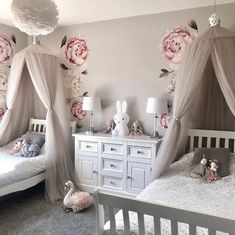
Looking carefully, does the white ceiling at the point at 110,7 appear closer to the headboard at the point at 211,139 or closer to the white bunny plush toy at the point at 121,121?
the white bunny plush toy at the point at 121,121

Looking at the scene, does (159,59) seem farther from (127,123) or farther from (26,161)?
(26,161)

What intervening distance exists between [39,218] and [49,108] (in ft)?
4.83

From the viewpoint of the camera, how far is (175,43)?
3.59 meters

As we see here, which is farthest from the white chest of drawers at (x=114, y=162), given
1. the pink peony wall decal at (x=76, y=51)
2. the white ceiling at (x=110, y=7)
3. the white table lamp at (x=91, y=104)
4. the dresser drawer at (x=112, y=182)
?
the white ceiling at (x=110, y=7)

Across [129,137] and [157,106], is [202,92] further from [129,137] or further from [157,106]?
[129,137]

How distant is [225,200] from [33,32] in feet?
6.50

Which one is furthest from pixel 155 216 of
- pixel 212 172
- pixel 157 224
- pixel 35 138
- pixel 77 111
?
pixel 77 111

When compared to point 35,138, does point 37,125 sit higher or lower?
higher

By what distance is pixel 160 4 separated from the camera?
3301 mm

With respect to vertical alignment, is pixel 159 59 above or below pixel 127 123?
above

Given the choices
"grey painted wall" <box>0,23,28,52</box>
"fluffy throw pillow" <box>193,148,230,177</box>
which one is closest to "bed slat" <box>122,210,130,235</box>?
"fluffy throw pillow" <box>193,148,230,177</box>

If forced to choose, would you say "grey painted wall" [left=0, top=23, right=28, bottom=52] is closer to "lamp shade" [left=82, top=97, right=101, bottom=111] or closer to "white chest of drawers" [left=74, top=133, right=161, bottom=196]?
"lamp shade" [left=82, top=97, right=101, bottom=111]

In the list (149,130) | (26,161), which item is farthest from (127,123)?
(26,161)

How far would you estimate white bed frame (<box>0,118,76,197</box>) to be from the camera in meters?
3.15
